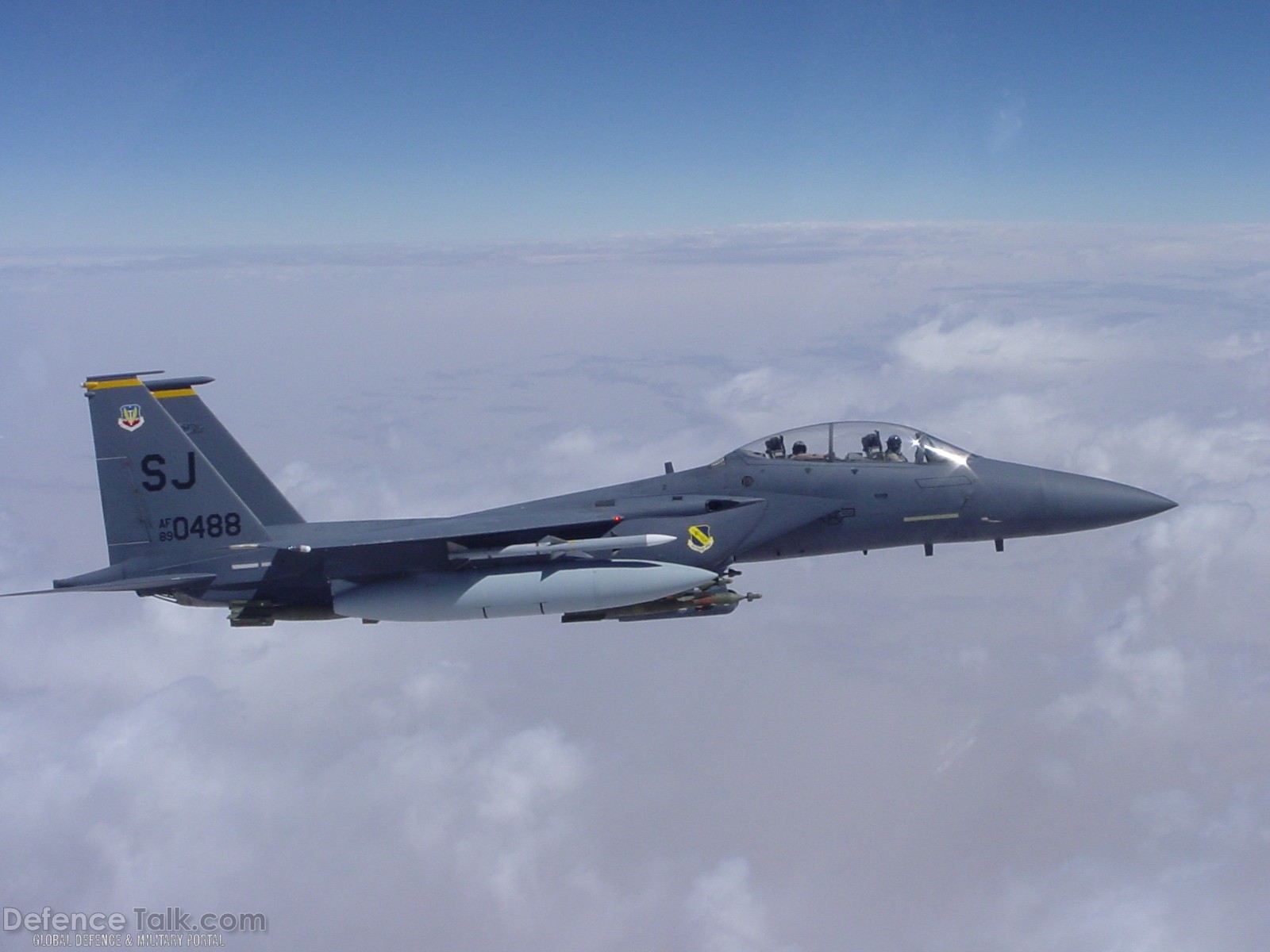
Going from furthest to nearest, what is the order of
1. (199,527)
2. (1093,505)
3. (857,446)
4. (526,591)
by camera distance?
1. (199,527)
2. (857,446)
3. (1093,505)
4. (526,591)

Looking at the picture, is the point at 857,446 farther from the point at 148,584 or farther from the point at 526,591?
the point at 148,584

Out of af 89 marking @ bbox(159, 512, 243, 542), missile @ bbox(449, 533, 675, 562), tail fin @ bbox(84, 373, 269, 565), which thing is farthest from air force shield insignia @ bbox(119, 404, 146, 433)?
missile @ bbox(449, 533, 675, 562)

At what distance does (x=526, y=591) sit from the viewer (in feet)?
47.1

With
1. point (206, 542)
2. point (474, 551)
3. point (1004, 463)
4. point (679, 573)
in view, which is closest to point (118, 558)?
point (206, 542)

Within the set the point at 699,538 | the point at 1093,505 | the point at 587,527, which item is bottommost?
the point at 699,538

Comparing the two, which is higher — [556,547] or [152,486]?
[152,486]

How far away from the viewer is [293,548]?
48.3ft

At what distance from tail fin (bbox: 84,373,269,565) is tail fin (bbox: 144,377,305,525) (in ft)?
6.63

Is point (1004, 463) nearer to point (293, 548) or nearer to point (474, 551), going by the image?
point (474, 551)

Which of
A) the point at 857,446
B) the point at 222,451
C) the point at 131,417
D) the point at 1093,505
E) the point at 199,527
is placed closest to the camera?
the point at 1093,505

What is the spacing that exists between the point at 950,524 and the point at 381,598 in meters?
9.11

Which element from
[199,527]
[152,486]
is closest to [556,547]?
[199,527]

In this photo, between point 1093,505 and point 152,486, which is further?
point 152,486

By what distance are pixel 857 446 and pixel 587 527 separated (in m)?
4.56
